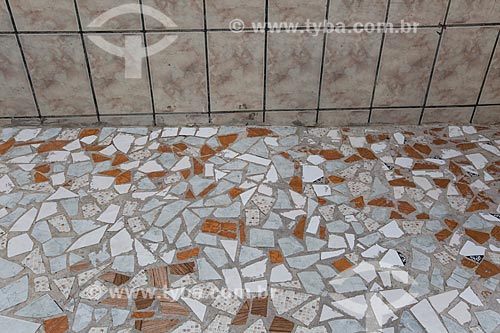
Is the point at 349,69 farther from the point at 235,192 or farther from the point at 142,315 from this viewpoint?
the point at 142,315

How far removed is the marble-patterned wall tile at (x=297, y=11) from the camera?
1.45 meters

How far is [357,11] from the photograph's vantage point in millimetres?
1472

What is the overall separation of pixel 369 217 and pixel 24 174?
1036 millimetres

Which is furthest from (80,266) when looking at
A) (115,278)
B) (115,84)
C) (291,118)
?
(291,118)

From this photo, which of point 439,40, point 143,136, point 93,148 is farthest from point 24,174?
point 439,40

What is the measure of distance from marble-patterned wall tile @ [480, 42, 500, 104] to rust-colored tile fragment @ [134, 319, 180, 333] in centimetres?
131

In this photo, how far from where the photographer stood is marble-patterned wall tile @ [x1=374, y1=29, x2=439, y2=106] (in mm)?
1531

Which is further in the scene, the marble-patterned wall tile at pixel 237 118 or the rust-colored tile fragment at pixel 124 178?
the marble-patterned wall tile at pixel 237 118

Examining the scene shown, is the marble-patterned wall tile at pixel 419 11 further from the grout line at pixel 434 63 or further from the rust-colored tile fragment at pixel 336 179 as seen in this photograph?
the rust-colored tile fragment at pixel 336 179

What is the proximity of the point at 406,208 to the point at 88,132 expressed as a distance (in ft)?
3.50

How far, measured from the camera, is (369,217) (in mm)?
1307

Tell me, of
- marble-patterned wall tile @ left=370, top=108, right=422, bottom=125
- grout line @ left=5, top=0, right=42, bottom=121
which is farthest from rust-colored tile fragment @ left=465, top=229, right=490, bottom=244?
grout line @ left=5, top=0, right=42, bottom=121

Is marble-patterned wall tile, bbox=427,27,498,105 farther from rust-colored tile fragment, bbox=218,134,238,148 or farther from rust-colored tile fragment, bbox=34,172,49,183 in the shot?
rust-colored tile fragment, bbox=34,172,49,183

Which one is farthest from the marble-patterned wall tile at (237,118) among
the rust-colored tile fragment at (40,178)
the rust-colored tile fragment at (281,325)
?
the rust-colored tile fragment at (281,325)
